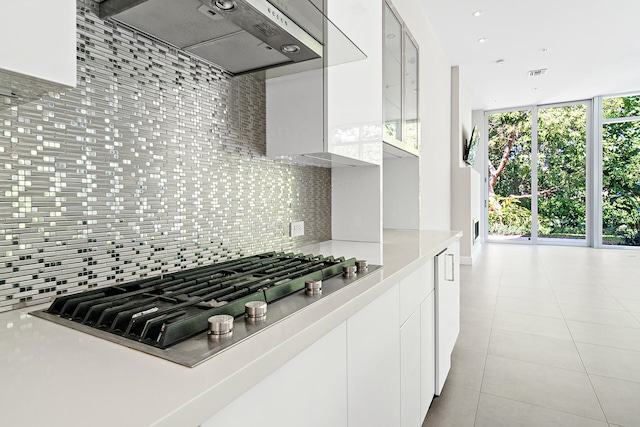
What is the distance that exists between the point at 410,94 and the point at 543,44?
139 inches

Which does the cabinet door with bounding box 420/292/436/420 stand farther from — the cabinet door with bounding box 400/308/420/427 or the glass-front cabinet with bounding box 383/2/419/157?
the glass-front cabinet with bounding box 383/2/419/157

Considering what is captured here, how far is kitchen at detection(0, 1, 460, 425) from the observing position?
0.52m

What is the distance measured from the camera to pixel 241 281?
100cm

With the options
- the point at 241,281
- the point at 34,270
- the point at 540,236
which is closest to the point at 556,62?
the point at 540,236

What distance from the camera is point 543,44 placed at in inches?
202

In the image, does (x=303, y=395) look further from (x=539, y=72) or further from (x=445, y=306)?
(x=539, y=72)

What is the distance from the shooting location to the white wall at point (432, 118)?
367cm

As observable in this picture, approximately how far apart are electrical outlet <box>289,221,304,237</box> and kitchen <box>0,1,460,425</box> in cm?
3

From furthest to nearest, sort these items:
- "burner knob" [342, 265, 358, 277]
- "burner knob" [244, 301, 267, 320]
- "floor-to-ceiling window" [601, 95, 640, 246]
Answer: "floor-to-ceiling window" [601, 95, 640, 246] → "burner knob" [342, 265, 358, 277] → "burner knob" [244, 301, 267, 320]

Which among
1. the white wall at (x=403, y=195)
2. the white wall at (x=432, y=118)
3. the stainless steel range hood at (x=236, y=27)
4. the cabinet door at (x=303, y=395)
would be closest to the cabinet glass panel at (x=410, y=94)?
the white wall at (x=403, y=195)

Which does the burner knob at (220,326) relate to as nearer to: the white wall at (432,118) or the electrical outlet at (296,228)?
the electrical outlet at (296,228)

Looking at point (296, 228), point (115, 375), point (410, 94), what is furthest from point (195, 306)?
point (410, 94)

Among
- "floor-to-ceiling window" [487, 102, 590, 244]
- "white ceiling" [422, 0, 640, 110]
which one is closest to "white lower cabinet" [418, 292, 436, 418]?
"white ceiling" [422, 0, 640, 110]

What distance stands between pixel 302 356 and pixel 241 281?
34cm
